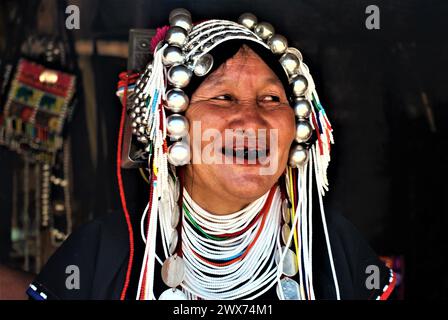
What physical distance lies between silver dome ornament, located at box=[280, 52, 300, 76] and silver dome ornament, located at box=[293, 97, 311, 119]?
10cm

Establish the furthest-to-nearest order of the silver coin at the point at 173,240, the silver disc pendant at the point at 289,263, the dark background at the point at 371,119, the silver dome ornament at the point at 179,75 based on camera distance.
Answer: the dark background at the point at 371,119 < the silver disc pendant at the point at 289,263 < the silver coin at the point at 173,240 < the silver dome ornament at the point at 179,75

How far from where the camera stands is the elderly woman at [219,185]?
8.06 ft

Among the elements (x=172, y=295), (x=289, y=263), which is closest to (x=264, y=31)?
(x=289, y=263)

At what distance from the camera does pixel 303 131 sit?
2.57 metres

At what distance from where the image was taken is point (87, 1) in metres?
2.95

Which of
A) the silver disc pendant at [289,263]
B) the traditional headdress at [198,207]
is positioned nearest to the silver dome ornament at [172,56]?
the traditional headdress at [198,207]

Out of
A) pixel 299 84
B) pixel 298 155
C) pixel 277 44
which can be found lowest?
pixel 298 155

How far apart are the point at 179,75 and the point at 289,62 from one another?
40cm

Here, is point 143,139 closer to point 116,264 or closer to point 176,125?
point 176,125

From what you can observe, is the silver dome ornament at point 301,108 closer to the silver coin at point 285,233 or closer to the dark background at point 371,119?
the silver coin at point 285,233

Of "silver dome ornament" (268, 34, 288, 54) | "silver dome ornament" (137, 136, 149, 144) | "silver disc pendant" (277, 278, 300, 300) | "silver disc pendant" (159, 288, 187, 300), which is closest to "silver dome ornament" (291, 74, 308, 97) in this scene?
"silver dome ornament" (268, 34, 288, 54)

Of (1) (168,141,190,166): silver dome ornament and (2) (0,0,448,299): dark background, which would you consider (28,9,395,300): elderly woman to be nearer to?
(1) (168,141,190,166): silver dome ornament

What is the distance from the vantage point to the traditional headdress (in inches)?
95.8

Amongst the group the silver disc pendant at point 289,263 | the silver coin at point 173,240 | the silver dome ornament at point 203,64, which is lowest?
the silver disc pendant at point 289,263
